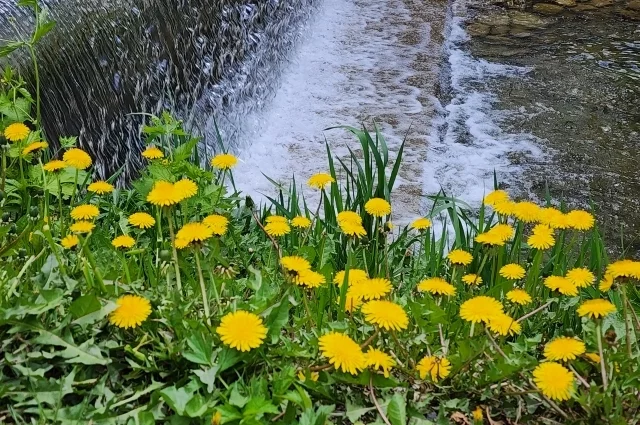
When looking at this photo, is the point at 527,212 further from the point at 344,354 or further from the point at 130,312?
the point at 130,312

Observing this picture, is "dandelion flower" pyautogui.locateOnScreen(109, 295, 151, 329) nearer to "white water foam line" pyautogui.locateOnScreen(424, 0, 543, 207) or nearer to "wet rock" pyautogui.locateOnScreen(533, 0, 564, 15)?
"white water foam line" pyautogui.locateOnScreen(424, 0, 543, 207)

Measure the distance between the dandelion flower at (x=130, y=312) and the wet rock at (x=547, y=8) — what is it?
718cm

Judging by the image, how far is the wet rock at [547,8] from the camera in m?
7.59

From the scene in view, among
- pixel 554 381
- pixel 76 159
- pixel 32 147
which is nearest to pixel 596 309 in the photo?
pixel 554 381

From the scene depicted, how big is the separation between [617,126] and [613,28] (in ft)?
8.77

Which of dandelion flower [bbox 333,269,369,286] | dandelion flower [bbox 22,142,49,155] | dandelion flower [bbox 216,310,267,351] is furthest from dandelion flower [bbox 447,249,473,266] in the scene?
dandelion flower [bbox 22,142,49,155]

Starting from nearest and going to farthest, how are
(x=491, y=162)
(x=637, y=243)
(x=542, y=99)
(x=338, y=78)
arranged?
(x=637, y=243), (x=491, y=162), (x=542, y=99), (x=338, y=78)

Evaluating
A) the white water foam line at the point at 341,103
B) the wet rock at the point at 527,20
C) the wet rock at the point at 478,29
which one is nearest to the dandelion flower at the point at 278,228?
the white water foam line at the point at 341,103

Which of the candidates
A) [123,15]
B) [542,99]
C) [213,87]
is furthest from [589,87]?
[123,15]

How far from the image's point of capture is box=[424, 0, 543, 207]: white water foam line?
4.36 m

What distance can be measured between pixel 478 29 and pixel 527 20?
0.60 meters

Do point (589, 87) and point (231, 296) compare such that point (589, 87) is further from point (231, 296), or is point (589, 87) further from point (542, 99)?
point (231, 296)

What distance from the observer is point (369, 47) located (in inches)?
263

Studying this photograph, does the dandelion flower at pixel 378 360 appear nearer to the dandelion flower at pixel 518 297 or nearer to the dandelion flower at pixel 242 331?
the dandelion flower at pixel 242 331
